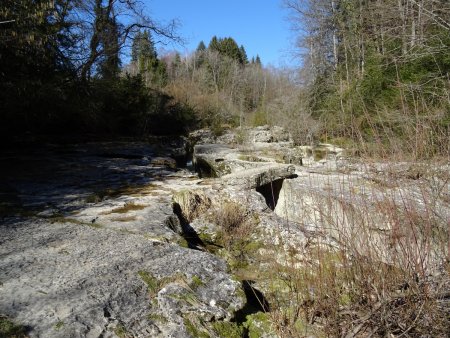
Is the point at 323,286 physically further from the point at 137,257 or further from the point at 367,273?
the point at 137,257

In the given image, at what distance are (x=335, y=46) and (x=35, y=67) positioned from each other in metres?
14.0

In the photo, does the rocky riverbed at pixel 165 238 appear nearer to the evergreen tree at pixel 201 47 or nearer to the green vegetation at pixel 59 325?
the green vegetation at pixel 59 325

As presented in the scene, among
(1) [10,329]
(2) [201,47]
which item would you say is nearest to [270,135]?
(1) [10,329]

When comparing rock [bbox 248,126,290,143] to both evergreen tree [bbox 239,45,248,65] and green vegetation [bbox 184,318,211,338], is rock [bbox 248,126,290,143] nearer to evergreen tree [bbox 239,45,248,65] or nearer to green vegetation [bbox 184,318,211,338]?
green vegetation [bbox 184,318,211,338]

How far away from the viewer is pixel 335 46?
16.8 metres

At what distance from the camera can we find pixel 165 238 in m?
3.23

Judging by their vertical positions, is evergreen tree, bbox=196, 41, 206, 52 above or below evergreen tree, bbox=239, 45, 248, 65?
above

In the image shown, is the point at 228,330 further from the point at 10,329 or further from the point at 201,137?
the point at 201,137

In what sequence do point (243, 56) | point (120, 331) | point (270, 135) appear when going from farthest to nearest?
point (243, 56) < point (270, 135) < point (120, 331)

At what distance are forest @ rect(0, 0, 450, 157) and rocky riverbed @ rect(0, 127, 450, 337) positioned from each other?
52cm

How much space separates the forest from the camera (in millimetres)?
4043

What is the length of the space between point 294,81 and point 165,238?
16510 millimetres

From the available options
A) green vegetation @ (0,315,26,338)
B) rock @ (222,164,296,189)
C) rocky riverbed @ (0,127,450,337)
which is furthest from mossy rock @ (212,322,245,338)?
rock @ (222,164,296,189)

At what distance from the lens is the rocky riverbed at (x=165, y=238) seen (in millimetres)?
2139
